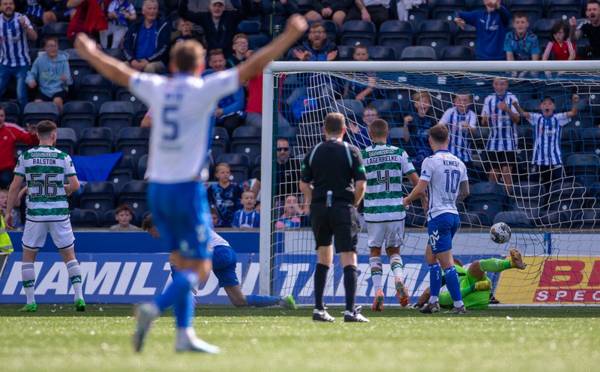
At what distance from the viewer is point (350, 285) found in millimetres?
11414

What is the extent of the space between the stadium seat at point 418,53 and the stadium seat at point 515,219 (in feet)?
12.4

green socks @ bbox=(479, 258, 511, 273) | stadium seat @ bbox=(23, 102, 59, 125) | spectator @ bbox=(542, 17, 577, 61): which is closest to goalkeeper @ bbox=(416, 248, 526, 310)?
green socks @ bbox=(479, 258, 511, 273)

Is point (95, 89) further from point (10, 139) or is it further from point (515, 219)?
point (515, 219)

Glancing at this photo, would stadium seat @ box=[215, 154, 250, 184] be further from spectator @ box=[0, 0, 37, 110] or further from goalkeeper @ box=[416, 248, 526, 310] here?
goalkeeper @ box=[416, 248, 526, 310]

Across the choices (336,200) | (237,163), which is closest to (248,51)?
(237,163)

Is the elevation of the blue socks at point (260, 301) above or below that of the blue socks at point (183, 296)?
below

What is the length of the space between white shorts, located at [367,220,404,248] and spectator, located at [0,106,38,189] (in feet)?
23.1

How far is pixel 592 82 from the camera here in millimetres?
15461

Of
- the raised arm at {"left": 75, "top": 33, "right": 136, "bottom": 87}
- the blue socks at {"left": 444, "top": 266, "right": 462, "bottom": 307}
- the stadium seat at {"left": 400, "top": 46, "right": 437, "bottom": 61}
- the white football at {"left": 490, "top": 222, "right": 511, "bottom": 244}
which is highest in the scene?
the stadium seat at {"left": 400, "top": 46, "right": 437, "bottom": 61}

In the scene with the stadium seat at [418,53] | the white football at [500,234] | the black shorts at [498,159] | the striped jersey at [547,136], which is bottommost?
the white football at [500,234]

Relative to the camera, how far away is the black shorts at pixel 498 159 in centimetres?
1644

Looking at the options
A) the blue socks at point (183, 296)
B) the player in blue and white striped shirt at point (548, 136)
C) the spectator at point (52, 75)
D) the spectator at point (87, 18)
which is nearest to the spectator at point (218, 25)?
the spectator at point (87, 18)

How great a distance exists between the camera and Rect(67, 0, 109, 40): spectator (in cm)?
2089

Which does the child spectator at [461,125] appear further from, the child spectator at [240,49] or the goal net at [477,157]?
the child spectator at [240,49]
